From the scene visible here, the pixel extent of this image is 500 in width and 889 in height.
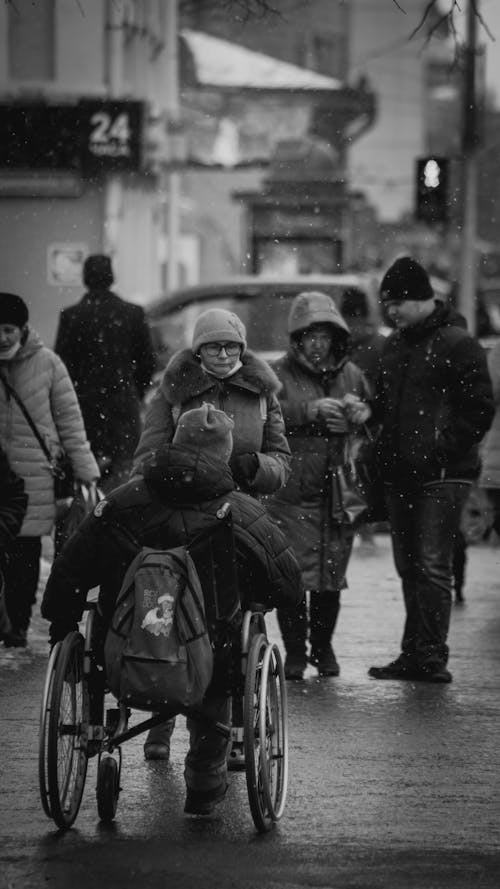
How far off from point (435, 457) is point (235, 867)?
387 centimetres

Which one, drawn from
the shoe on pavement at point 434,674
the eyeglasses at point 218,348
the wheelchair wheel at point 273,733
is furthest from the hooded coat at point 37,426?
the wheelchair wheel at point 273,733

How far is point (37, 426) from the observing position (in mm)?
10250

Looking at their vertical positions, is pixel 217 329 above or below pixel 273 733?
above

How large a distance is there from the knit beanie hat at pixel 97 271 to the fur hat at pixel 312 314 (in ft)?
12.0

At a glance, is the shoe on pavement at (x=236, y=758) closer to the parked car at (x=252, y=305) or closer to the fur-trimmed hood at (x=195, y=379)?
the fur-trimmed hood at (x=195, y=379)

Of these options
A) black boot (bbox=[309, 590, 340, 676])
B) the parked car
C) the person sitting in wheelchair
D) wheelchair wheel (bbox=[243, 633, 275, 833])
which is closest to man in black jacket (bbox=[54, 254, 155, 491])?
the parked car

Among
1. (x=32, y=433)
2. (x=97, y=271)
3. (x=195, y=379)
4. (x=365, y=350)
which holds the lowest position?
(x=32, y=433)

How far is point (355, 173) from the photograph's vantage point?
70.7 metres

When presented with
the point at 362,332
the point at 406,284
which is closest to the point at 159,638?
the point at 406,284

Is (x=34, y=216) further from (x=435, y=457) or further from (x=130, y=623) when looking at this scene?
(x=130, y=623)

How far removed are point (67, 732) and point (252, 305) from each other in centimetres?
1150

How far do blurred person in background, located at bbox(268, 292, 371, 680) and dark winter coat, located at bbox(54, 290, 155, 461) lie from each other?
3412 millimetres

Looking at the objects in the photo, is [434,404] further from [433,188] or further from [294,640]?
[433,188]

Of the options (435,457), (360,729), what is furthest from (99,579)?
(435,457)
